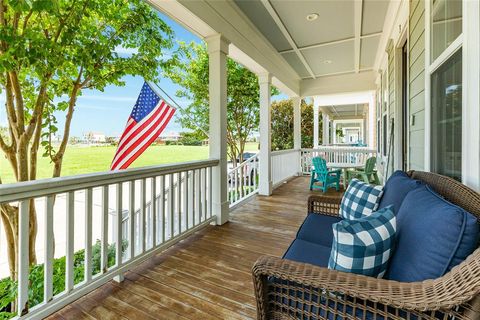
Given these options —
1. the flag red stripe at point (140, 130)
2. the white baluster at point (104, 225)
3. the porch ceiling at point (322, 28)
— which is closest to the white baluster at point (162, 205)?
the white baluster at point (104, 225)

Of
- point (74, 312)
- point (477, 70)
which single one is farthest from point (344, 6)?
point (74, 312)

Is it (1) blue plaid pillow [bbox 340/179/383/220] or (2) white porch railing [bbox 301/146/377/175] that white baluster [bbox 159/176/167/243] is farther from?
(2) white porch railing [bbox 301/146/377/175]

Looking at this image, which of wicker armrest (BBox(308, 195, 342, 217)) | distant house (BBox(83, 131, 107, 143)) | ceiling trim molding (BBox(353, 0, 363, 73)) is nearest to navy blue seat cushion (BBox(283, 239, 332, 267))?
wicker armrest (BBox(308, 195, 342, 217))

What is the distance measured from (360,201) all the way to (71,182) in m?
2.01

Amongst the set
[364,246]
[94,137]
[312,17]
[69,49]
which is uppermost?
[312,17]

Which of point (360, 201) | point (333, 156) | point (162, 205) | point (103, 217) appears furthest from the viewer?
point (333, 156)

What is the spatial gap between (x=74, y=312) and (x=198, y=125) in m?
5.83

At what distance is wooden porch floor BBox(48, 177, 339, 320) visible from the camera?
66.0 inches

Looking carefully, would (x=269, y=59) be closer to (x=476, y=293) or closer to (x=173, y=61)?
(x=173, y=61)

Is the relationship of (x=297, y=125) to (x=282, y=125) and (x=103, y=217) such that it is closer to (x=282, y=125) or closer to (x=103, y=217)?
(x=282, y=125)

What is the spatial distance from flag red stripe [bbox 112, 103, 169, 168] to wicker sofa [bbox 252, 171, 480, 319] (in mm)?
2384

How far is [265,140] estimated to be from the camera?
5141 mm

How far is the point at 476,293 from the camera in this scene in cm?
68

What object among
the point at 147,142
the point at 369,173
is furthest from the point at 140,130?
the point at 369,173
